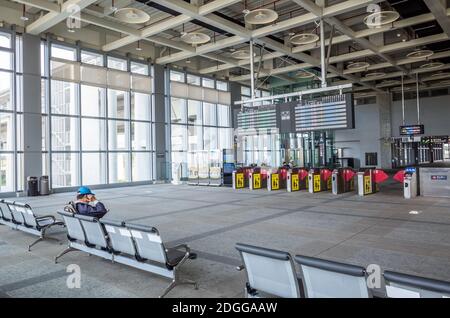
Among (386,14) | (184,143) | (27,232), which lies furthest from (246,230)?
(184,143)

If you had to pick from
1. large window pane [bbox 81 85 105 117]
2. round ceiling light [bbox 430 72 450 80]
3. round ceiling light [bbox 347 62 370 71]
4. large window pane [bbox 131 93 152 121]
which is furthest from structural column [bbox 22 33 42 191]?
round ceiling light [bbox 430 72 450 80]

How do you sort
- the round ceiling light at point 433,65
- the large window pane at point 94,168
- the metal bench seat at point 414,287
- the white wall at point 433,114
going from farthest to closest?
the white wall at point 433,114 → the round ceiling light at point 433,65 → the large window pane at point 94,168 → the metal bench seat at point 414,287

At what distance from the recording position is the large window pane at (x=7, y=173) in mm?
14555

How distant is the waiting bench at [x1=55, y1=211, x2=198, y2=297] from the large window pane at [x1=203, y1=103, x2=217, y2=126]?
18.1 m

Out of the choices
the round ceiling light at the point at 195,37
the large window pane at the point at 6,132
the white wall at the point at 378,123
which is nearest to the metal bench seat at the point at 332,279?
the round ceiling light at the point at 195,37

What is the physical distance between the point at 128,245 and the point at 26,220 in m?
3.48

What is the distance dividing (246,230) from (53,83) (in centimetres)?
1322

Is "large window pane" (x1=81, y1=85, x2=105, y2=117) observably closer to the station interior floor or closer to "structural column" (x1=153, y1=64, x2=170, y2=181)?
"structural column" (x1=153, y1=64, x2=170, y2=181)

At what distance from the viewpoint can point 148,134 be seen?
65.2 ft

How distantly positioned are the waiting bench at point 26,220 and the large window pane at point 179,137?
45.3 feet

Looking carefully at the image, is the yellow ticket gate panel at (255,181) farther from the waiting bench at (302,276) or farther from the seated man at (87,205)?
the waiting bench at (302,276)

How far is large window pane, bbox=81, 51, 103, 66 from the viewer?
17.2 m
